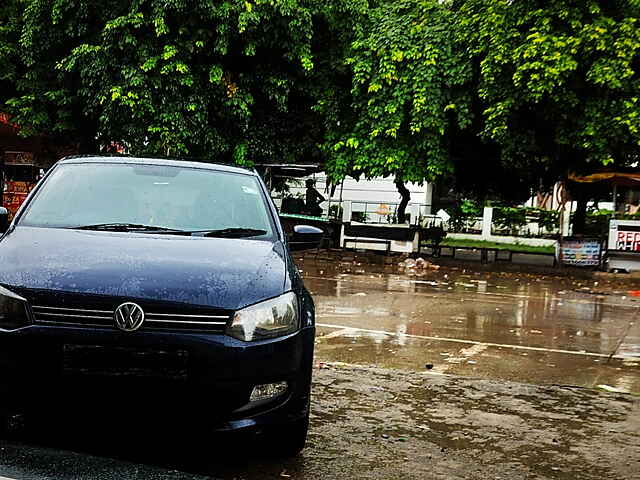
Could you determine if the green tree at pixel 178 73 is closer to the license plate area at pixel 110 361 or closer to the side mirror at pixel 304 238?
the side mirror at pixel 304 238

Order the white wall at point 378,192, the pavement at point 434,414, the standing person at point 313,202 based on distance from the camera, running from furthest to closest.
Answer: the white wall at point 378,192, the standing person at point 313,202, the pavement at point 434,414

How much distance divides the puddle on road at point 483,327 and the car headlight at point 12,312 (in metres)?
3.93

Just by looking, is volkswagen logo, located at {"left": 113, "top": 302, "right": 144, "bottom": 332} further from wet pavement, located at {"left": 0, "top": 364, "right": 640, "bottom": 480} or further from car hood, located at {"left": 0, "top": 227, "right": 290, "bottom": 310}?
wet pavement, located at {"left": 0, "top": 364, "right": 640, "bottom": 480}

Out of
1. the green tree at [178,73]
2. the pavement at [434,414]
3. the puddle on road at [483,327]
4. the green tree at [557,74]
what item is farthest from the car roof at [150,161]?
the green tree at [178,73]

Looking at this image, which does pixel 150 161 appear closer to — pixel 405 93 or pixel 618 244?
pixel 405 93

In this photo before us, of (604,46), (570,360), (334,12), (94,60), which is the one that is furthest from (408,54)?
(570,360)

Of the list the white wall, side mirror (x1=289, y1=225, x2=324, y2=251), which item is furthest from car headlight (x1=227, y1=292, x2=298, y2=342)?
the white wall

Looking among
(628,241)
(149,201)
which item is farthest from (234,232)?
(628,241)

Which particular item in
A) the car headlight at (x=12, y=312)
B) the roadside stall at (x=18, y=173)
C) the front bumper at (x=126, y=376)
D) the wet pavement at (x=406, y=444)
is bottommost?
the wet pavement at (x=406, y=444)

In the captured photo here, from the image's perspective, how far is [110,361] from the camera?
3729mm

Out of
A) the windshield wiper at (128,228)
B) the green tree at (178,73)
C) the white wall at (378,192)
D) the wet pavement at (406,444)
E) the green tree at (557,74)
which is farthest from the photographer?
the white wall at (378,192)

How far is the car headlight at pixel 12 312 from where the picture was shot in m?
3.79

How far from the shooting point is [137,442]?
4496 millimetres

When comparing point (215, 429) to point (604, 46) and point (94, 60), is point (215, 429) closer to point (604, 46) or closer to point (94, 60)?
point (604, 46)
